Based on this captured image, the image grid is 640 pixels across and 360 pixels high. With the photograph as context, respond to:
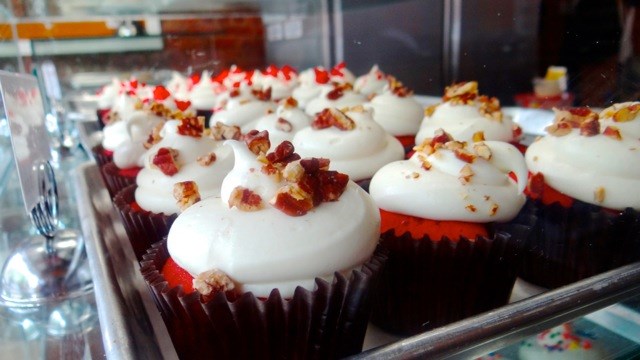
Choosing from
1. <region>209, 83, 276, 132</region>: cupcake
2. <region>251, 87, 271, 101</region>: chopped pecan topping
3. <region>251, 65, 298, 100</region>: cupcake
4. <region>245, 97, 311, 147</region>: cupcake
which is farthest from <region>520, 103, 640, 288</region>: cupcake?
<region>251, 65, 298, 100</region>: cupcake

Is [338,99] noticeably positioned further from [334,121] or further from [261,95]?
[334,121]

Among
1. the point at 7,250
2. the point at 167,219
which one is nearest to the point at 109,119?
the point at 7,250

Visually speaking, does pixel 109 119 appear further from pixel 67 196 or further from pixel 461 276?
pixel 461 276

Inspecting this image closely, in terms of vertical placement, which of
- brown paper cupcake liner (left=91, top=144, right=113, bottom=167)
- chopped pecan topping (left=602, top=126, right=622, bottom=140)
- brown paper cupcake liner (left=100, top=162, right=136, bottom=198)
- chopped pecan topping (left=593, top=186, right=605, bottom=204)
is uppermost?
chopped pecan topping (left=602, top=126, right=622, bottom=140)

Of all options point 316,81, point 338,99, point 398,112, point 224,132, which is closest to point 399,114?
point 398,112

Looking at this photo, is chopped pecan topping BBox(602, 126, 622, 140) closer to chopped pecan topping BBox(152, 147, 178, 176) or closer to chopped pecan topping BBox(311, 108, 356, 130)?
chopped pecan topping BBox(311, 108, 356, 130)

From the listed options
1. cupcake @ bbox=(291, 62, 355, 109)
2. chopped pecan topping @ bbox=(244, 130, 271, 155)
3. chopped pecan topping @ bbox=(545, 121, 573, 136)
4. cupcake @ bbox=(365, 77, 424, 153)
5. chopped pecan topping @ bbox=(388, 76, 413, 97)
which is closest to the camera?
chopped pecan topping @ bbox=(244, 130, 271, 155)

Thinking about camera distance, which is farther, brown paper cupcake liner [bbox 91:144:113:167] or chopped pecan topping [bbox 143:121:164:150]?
brown paper cupcake liner [bbox 91:144:113:167]
